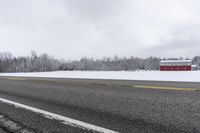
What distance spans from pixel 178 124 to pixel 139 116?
71 centimetres

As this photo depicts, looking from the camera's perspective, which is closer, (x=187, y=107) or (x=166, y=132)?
(x=166, y=132)

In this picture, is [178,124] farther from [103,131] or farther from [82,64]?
[82,64]

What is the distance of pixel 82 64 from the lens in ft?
307

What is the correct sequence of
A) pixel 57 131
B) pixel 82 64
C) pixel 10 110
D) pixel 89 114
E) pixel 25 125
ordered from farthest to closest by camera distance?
1. pixel 82 64
2. pixel 10 110
3. pixel 89 114
4. pixel 25 125
5. pixel 57 131

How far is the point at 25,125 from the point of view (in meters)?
3.22

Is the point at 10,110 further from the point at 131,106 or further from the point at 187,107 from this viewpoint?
the point at 187,107

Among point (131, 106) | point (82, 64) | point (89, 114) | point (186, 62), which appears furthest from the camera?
point (82, 64)

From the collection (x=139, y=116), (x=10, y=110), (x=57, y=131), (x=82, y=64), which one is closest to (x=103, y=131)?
(x=57, y=131)

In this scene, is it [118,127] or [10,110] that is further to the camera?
[10,110]

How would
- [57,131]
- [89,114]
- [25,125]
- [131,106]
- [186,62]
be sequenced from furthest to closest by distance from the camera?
[186,62] → [131,106] → [89,114] → [25,125] → [57,131]

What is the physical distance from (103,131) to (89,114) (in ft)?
3.36

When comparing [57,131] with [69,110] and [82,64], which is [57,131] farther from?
[82,64]

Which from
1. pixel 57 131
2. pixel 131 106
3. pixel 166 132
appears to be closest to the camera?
pixel 166 132

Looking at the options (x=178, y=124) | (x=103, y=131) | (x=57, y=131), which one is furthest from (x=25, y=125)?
(x=178, y=124)
